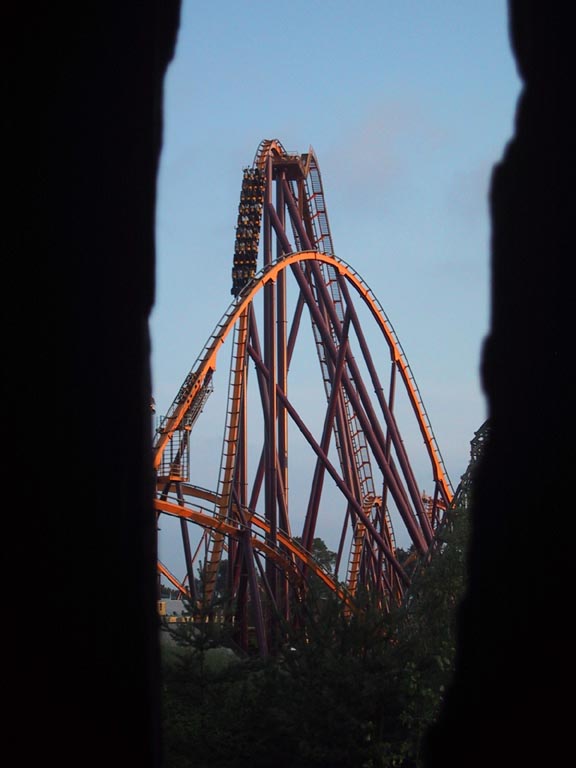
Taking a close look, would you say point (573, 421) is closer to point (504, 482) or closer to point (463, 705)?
point (504, 482)

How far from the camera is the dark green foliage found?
7.16m

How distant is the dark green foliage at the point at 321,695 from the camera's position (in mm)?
7156

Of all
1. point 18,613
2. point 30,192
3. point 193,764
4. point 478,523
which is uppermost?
point 30,192

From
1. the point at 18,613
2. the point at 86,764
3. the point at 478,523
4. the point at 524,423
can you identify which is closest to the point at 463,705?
the point at 478,523

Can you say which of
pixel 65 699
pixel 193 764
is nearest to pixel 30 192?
pixel 65 699

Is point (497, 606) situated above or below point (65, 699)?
above

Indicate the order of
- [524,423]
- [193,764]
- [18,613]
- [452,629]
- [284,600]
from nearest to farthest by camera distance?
[18,613] → [524,423] → [193,764] → [452,629] → [284,600]

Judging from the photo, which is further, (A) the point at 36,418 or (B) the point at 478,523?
(B) the point at 478,523

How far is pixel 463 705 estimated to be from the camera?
91.6 inches

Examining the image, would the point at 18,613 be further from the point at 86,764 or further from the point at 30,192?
the point at 30,192

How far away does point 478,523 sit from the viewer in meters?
2.32

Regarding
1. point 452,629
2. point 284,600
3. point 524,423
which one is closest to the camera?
point 524,423

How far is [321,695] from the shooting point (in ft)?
23.9

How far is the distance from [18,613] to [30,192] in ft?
2.75
